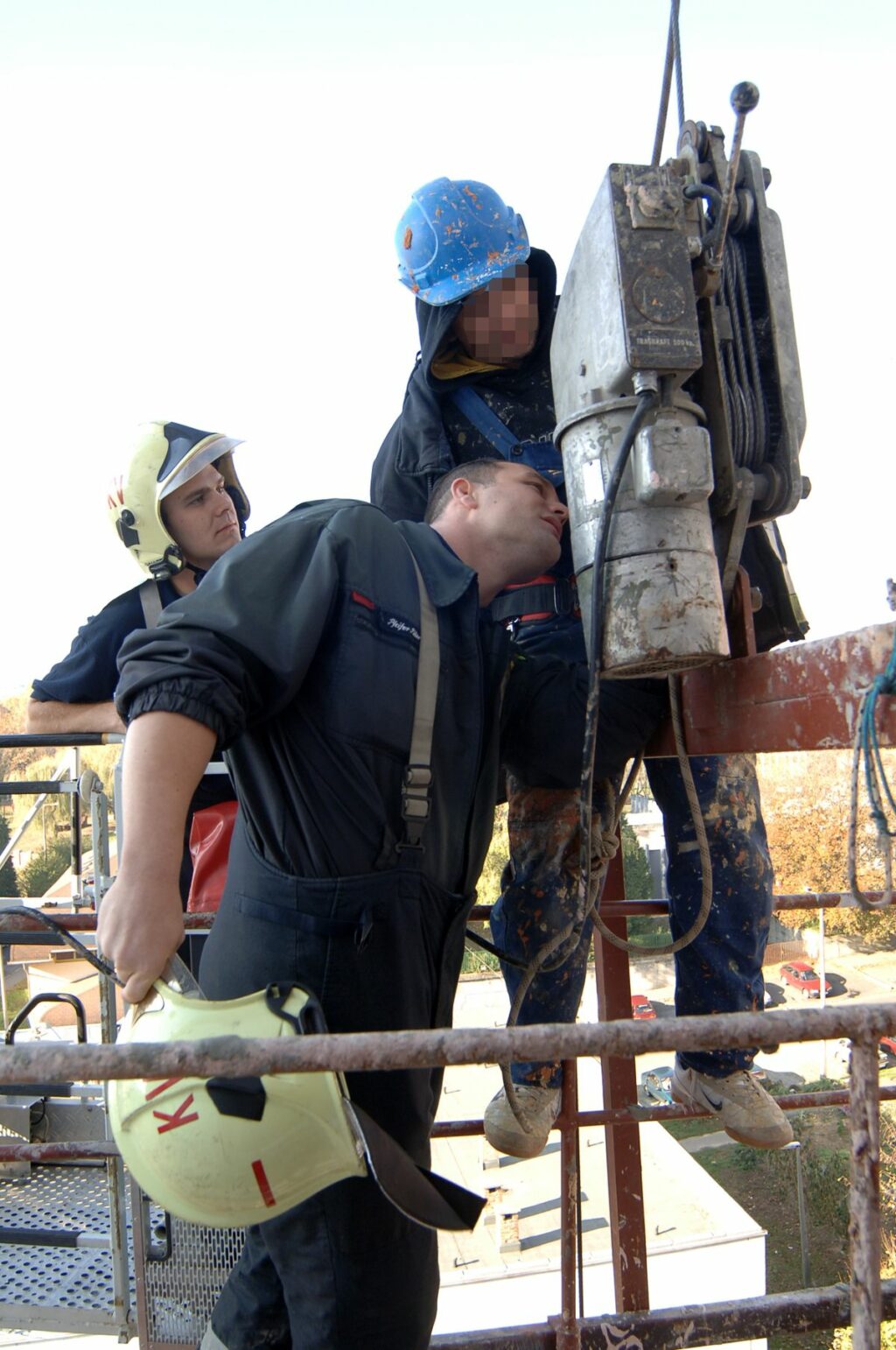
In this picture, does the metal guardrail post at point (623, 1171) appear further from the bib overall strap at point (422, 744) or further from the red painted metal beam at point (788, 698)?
the bib overall strap at point (422, 744)

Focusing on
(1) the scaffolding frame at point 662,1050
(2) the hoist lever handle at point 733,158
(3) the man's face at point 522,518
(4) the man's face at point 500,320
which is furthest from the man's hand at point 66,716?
(2) the hoist lever handle at point 733,158

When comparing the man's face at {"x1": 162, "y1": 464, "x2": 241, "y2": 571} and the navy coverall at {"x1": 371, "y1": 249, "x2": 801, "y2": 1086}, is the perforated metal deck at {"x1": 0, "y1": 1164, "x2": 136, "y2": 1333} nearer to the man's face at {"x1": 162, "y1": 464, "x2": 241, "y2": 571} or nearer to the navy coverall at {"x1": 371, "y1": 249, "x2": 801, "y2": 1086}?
the navy coverall at {"x1": 371, "y1": 249, "x2": 801, "y2": 1086}

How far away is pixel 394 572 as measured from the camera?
7.52 feet

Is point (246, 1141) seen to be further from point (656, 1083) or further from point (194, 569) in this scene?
point (656, 1083)

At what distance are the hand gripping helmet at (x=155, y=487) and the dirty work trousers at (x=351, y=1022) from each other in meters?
1.51

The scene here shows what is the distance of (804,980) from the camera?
1490 inches

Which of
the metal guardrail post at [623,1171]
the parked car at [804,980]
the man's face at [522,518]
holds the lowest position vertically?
the parked car at [804,980]

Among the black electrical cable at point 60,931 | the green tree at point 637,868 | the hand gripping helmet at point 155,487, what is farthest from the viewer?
the green tree at point 637,868

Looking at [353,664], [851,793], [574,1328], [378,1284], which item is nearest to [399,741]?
[353,664]

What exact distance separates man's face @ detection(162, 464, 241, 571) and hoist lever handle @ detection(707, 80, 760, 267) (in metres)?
1.93

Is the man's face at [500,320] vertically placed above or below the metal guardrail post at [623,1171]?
above

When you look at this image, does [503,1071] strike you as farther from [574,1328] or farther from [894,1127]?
[894,1127]

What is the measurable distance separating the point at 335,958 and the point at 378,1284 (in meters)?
0.66

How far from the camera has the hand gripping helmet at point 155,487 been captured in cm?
338
